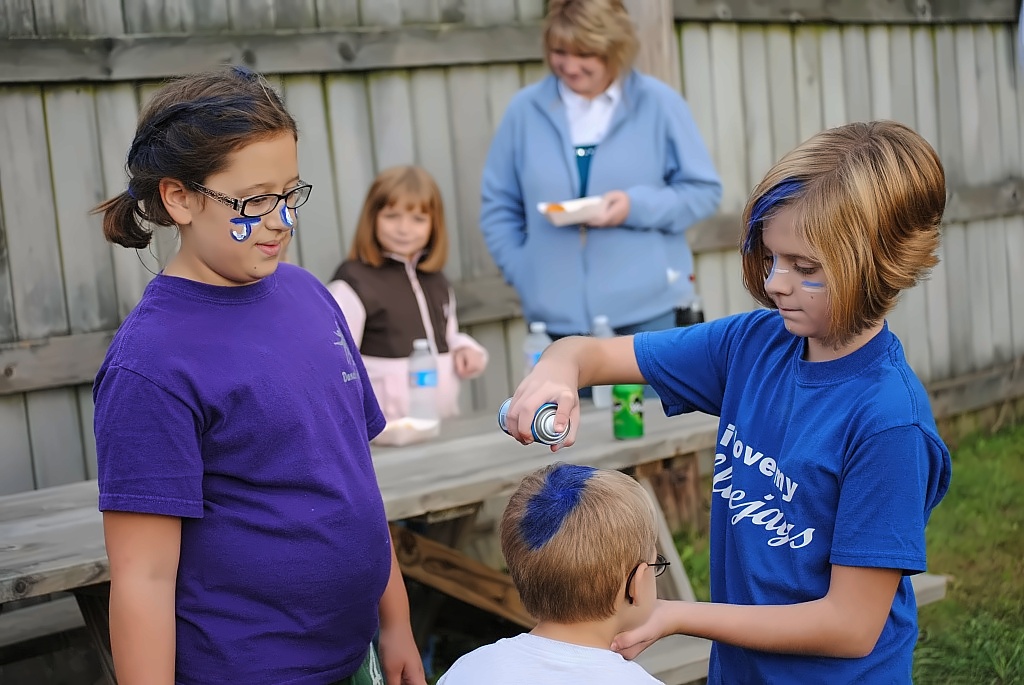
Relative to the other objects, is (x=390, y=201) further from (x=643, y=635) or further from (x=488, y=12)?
(x=643, y=635)

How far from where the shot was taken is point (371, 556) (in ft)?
7.13

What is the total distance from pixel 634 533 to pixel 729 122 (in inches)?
181

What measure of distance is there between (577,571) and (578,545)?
0.04 metres

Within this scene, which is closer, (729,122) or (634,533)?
(634,533)

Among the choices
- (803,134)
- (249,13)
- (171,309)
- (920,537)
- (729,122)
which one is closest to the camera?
(920,537)

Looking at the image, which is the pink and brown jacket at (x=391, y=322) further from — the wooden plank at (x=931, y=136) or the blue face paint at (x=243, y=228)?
the wooden plank at (x=931, y=136)

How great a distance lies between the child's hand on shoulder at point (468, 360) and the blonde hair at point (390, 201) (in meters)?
0.46

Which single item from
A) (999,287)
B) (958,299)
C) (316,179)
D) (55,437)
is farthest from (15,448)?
(999,287)

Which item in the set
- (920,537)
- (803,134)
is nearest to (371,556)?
(920,537)

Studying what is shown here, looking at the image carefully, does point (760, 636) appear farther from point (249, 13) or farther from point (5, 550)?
point (249, 13)

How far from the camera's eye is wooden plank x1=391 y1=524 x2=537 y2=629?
13.1 feet

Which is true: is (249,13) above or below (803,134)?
above

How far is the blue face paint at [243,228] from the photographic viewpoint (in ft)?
6.56

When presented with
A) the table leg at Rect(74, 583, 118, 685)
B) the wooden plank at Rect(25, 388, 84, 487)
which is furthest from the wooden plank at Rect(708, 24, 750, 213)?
the table leg at Rect(74, 583, 118, 685)
